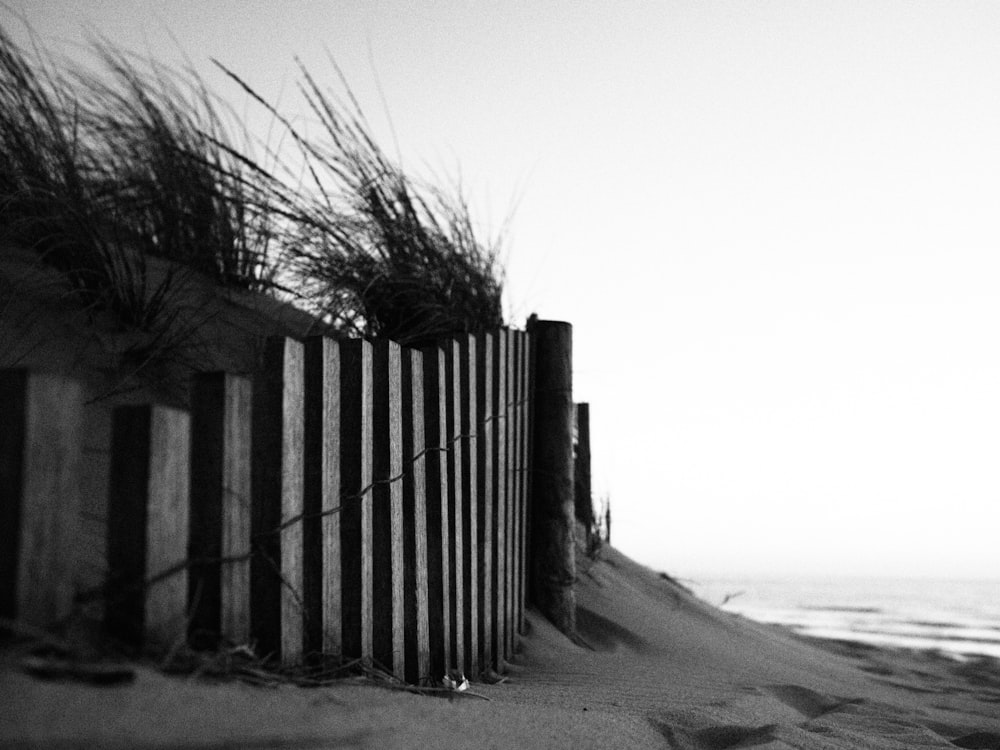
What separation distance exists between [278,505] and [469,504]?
126cm

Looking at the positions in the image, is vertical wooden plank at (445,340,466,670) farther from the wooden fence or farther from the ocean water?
the ocean water

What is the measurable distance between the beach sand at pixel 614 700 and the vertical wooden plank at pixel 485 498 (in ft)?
0.62

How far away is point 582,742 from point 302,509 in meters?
0.80

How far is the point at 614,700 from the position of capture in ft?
9.71

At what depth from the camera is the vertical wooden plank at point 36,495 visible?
4.27 ft

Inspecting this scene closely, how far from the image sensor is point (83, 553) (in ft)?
7.39

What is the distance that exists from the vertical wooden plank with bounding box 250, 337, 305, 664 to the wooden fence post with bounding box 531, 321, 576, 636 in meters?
2.23

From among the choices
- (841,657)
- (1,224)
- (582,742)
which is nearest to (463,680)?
(582,742)

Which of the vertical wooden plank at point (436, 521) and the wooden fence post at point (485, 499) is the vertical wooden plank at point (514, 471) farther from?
the vertical wooden plank at point (436, 521)

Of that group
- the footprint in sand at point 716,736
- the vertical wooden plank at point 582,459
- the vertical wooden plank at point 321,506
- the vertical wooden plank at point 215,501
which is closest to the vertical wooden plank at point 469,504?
the footprint in sand at point 716,736

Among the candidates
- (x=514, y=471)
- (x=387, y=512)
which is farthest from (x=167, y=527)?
(x=514, y=471)

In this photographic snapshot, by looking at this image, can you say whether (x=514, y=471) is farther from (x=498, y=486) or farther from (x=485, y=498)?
(x=485, y=498)

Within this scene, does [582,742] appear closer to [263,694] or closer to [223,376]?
[263,694]

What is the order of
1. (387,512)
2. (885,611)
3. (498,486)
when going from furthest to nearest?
(885,611) → (498,486) → (387,512)
